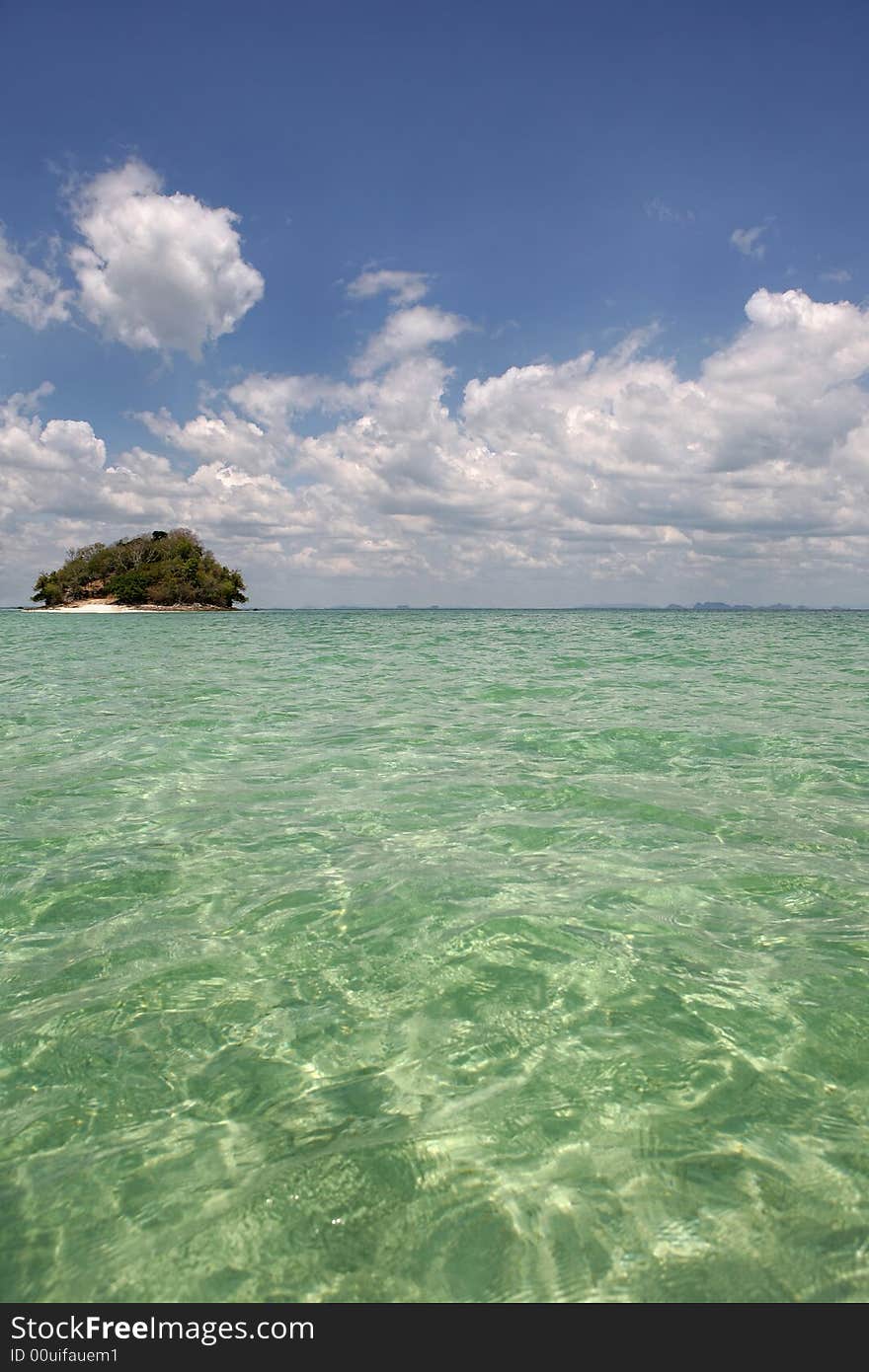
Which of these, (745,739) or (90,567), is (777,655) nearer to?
(745,739)

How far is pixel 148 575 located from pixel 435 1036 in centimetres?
13541

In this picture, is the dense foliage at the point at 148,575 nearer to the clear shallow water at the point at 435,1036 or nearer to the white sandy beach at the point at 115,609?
the white sandy beach at the point at 115,609

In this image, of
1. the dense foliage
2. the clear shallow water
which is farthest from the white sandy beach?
the clear shallow water

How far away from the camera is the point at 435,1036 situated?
13.0ft

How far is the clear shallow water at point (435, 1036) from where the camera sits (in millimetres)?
2654

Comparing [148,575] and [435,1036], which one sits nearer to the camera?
[435,1036]

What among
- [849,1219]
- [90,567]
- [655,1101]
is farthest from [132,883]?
[90,567]

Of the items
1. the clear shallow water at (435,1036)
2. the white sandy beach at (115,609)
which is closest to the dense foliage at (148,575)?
the white sandy beach at (115,609)

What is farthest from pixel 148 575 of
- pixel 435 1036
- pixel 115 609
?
pixel 435 1036

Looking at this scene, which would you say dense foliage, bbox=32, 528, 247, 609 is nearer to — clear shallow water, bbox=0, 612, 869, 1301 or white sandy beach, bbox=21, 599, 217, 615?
white sandy beach, bbox=21, 599, 217, 615

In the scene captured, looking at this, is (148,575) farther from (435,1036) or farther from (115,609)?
(435,1036)

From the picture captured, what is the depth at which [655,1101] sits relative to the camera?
11.2 feet

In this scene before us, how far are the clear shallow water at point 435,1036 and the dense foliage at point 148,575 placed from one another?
127545 mm
